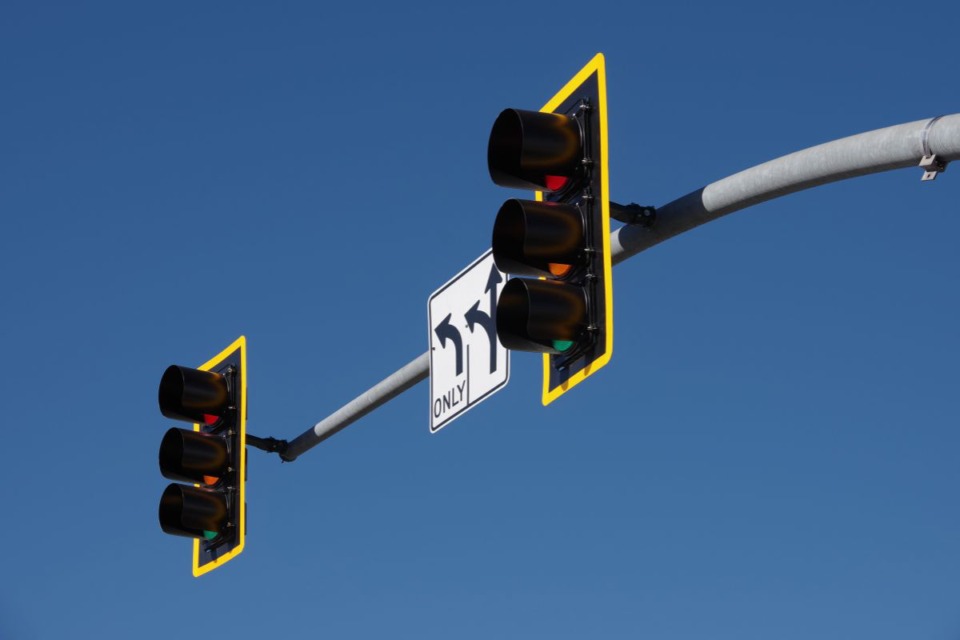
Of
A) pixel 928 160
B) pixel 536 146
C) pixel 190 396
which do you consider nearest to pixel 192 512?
pixel 190 396

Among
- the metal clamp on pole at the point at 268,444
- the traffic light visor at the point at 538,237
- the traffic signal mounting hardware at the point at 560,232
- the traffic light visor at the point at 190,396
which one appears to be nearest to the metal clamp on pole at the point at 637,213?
the traffic signal mounting hardware at the point at 560,232

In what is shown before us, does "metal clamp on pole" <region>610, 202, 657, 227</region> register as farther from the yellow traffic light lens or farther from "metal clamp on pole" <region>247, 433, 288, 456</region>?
"metal clamp on pole" <region>247, 433, 288, 456</region>

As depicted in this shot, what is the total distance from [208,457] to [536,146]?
168 inches

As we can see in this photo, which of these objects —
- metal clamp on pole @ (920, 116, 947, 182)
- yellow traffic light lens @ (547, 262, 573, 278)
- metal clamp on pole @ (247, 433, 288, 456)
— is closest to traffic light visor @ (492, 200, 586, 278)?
yellow traffic light lens @ (547, 262, 573, 278)

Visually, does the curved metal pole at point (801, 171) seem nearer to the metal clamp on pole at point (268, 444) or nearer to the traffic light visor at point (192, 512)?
the traffic light visor at point (192, 512)

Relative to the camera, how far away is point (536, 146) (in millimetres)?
6148

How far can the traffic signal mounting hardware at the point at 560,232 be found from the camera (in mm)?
5992

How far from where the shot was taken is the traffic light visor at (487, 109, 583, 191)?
20.1 feet

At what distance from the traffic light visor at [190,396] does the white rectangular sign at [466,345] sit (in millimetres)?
2064

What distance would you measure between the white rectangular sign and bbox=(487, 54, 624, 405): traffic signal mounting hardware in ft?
4.39

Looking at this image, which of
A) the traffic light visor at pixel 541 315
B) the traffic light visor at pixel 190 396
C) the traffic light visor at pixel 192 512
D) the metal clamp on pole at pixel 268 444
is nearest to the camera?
the traffic light visor at pixel 541 315

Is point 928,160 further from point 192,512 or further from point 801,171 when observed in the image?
point 192,512

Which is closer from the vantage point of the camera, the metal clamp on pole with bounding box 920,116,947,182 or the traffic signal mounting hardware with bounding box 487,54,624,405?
the metal clamp on pole with bounding box 920,116,947,182

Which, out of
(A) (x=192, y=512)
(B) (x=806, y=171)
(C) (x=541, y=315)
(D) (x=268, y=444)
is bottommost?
(C) (x=541, y=315)
